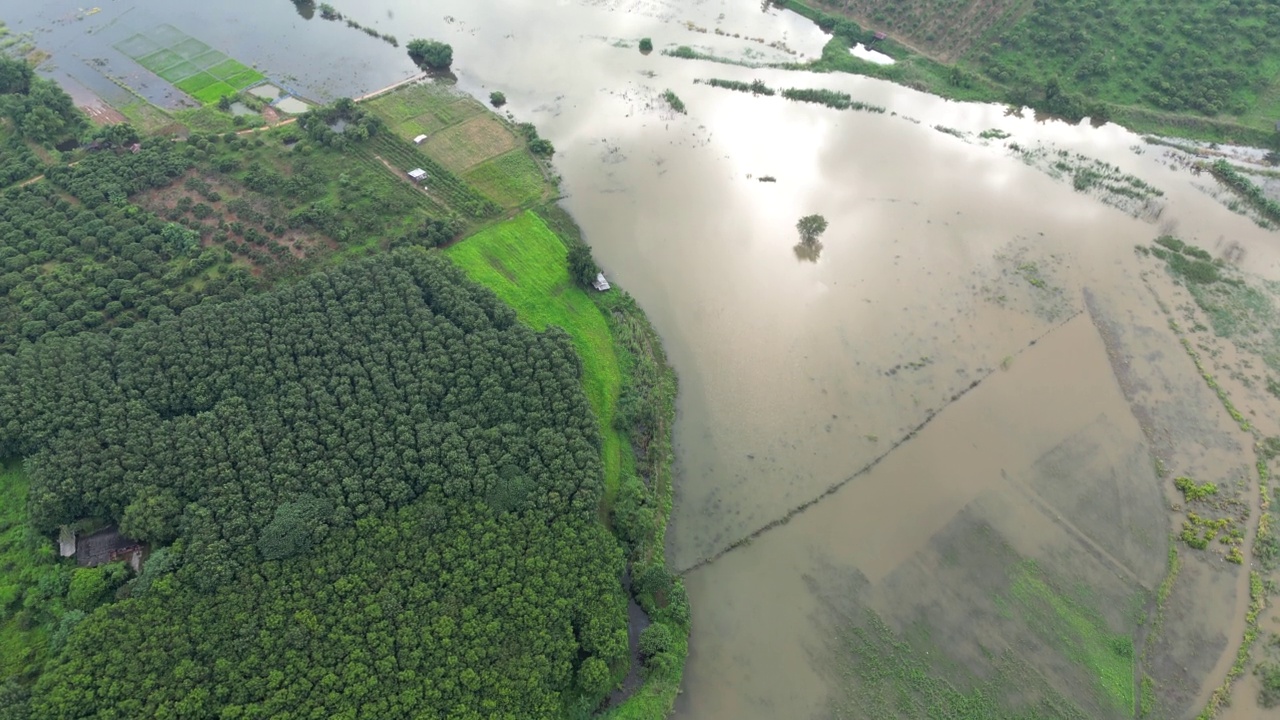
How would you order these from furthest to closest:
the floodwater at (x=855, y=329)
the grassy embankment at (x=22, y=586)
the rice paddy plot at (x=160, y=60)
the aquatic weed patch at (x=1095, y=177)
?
the rice paddy plot at (x=160, y=60) → the aquatic weed patch at (x=1095, y=177) → the floodwater at (x=855, y=329) → the grassy embankment at (x=22, y=586)

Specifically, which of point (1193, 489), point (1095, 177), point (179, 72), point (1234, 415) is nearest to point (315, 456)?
point (179, 72)

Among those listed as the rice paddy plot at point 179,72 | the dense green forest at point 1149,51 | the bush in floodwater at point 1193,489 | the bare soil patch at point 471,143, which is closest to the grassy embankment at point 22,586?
the bare soil patch at point 471,143

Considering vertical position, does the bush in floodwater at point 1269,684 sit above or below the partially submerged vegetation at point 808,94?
below

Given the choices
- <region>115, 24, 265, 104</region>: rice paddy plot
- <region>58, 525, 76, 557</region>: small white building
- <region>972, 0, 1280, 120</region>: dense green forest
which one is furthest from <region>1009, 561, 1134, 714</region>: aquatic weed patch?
<region>115, 24, 265, 104</region>: rice paddy plot

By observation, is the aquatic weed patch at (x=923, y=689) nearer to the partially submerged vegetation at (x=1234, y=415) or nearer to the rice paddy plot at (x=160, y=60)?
the partially submerged vegetation at (x=1234, y=415)

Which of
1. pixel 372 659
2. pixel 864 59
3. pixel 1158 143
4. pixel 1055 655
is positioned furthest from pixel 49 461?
pixel 1158 143

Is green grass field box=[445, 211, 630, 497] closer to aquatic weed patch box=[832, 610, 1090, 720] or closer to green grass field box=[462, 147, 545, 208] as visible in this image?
green grass field box=[462, 147, 545, 208]

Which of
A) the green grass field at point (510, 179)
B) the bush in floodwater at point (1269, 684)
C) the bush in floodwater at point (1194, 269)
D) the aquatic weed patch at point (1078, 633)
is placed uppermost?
the bush in floodwater at point (1194, 269)
